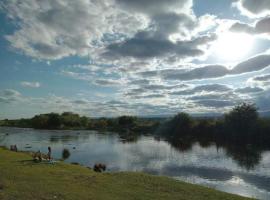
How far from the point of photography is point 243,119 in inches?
4520

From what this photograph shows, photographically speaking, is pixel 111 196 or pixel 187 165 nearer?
pixel 111 196

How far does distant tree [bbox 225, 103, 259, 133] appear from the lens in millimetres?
113019

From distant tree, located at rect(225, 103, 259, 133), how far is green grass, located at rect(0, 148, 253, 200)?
304 ft

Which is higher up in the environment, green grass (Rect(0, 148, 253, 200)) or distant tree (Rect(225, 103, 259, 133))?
distant tree (Rect(225, 103, 259, 133))

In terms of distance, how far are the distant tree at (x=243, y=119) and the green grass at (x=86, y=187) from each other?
92.6 m

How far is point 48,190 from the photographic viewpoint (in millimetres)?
21250

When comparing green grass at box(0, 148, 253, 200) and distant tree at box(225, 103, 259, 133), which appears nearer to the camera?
green grass at box(0, 148, 253, 200)

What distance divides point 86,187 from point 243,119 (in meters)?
101

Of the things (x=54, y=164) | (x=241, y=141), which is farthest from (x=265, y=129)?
(x=54, y=164)

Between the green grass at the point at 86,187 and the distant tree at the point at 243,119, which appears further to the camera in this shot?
the distant tree at the point at 243,119

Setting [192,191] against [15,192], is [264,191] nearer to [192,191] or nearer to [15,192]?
[192,191]

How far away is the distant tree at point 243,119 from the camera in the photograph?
113 metres

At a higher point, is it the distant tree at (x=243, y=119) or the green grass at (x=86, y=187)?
the distant tree at (x=243, y=119)

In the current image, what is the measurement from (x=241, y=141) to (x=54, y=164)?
87.2 meters
